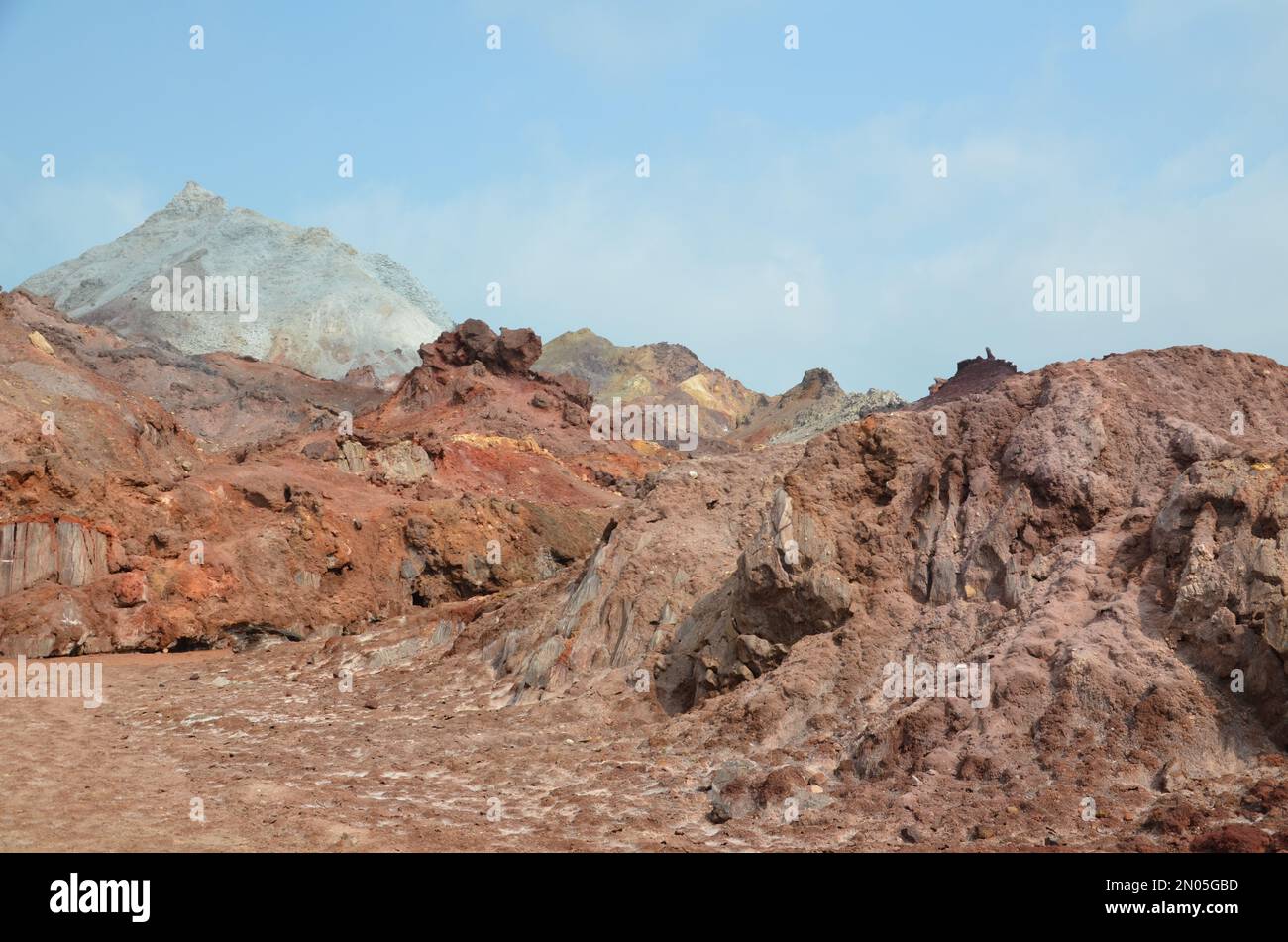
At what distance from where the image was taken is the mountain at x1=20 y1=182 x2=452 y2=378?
348ft

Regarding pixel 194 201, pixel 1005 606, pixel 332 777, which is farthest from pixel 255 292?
pixel 1005 606

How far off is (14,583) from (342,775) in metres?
13.5

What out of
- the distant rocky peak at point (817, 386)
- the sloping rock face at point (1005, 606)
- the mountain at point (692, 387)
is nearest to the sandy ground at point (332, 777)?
the sloping rock face at point (1005, 606)

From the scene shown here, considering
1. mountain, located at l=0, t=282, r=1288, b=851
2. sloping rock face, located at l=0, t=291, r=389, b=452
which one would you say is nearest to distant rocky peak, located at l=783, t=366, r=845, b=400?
sloping rock face, located at l=0, t=291, r=389, b=452

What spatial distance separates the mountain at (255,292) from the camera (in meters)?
106

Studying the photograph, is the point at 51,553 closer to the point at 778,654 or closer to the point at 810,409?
the point at 778,654

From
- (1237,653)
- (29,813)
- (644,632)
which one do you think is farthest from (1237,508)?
(29,813)

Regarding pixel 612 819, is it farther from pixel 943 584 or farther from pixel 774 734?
pixel 943 584

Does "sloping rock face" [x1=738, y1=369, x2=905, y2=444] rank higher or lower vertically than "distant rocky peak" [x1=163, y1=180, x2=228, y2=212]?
lower

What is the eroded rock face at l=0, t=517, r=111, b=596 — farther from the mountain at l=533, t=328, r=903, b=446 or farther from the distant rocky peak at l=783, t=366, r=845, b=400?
the distant rocky peak at l=783, t=366, r=845, b=400

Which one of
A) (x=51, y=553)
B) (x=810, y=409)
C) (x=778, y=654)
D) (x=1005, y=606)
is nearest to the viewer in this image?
(x=1005, y=606)

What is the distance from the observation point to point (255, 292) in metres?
116

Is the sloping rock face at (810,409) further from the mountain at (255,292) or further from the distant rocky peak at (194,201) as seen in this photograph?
the distant rocky peak at (194,201)
